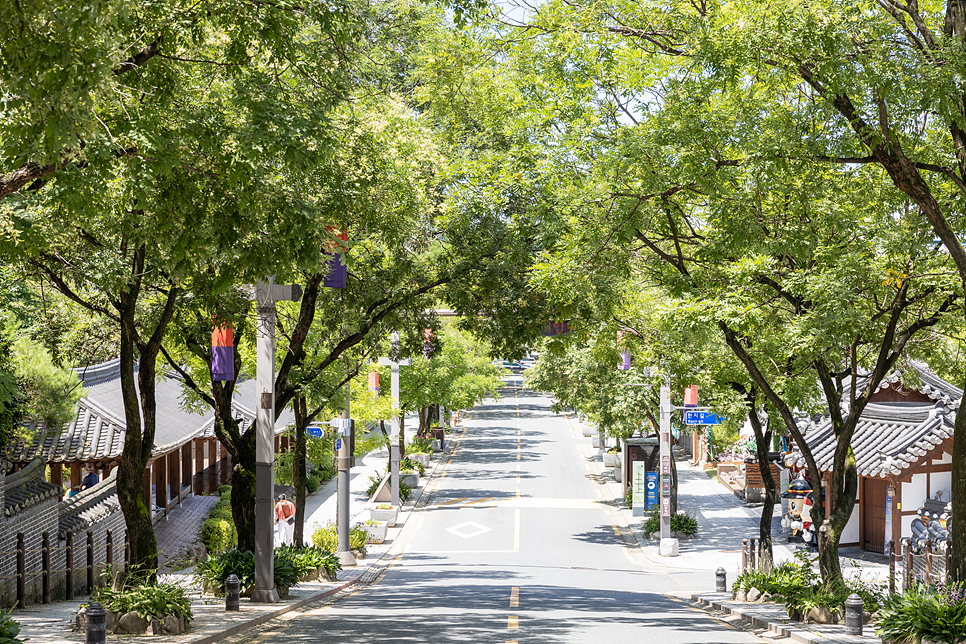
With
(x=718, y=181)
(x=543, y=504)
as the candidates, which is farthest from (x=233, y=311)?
(x=543, y=504)

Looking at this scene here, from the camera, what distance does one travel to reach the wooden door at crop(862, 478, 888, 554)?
88.5 feet

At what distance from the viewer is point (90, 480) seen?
28.5 m

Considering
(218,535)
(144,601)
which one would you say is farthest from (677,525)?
(144,601)

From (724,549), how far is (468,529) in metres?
9.00

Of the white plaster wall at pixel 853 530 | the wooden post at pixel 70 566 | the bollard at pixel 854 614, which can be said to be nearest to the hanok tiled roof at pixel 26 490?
the wooden post at pixel 70 566

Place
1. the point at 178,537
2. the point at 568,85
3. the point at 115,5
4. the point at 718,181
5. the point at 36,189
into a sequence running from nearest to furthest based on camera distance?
1. the point at 115,5
2. the point at 36,189
3. the point at 718,181
4. the point at 568,85
5. the point at 178,537

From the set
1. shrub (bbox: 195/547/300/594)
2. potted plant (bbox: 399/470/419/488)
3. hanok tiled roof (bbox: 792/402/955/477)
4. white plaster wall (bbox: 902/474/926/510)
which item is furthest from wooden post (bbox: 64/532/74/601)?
potted plant (bbox: 399/470/419/488)

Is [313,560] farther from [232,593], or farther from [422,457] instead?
[422,457]

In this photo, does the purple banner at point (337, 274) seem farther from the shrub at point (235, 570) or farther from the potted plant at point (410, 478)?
the potted plant at point (410, 478)

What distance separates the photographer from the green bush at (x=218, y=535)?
2462cm

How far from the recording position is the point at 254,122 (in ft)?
30.8

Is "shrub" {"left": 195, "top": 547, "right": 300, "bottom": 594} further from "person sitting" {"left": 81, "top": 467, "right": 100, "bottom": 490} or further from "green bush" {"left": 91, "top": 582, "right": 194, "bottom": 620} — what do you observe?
"person sitting" {"left": 81, "top": 467, "right": 100, "bottom": 490}

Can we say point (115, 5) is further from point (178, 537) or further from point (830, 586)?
point (178, 537)

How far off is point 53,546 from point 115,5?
13994 millimetres
